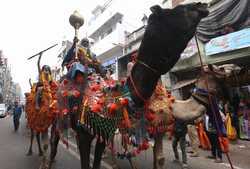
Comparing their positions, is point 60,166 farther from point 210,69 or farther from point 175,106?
point 210,69

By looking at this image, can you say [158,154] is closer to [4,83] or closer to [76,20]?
[76,20]

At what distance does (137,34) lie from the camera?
2270 cm

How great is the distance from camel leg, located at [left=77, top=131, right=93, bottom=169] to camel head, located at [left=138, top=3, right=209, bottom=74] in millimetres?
1551

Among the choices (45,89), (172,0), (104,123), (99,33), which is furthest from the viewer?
(99,33)

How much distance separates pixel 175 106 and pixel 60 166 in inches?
137

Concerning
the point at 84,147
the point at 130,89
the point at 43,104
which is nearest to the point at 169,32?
the point at 130,89

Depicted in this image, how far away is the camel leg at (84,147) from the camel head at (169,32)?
1.55 metres

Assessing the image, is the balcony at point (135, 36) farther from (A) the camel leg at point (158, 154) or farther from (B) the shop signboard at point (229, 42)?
(A) the camel leg at point (158, 154)

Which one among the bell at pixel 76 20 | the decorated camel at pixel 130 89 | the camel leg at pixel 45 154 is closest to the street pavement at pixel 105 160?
the camel leg at pixel 45 154

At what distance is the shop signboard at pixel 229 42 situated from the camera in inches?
472

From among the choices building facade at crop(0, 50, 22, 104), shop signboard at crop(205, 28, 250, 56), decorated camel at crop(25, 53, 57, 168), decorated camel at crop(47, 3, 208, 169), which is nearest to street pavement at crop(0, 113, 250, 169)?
decorated camel at crop(25, 53, 57, 168)

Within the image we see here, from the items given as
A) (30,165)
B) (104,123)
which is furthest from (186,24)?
(30,165)

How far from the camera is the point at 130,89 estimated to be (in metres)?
3.93

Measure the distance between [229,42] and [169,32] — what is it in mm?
10490
